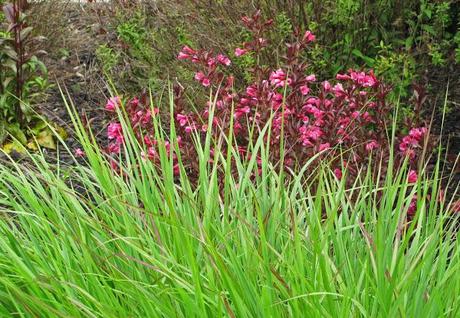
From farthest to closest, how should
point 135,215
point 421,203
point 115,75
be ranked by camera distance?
point 115,75, point 135,215, point 421,203

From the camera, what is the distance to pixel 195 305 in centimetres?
229

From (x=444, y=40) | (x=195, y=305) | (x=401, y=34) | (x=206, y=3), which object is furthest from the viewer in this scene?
(x=206, y=3)

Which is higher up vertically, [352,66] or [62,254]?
[62,254]

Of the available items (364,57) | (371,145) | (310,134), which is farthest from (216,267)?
(364,57)

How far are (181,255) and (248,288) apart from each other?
0.34 m

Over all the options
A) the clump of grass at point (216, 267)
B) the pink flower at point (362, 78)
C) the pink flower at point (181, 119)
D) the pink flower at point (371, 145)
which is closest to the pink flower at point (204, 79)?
the pink flower at point (181, 119)

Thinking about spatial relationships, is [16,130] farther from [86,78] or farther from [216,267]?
[216,267]

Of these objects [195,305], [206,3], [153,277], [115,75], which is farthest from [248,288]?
[115,75]

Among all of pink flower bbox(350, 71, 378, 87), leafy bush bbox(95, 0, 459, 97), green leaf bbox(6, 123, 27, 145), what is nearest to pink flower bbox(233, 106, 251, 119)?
pink flower bbox(350, 71, 378, 87)

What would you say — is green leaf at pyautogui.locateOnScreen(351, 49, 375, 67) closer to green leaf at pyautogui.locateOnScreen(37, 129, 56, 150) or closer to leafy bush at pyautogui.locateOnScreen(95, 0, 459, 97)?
leafy bush at pyautogui.locateOnScreen(95, 0, 459, 97)

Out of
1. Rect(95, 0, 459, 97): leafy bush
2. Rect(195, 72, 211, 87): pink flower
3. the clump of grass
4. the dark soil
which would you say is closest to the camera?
the clump of grass

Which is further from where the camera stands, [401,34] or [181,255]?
[401,34]

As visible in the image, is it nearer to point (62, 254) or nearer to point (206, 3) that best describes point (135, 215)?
point (62, 254)

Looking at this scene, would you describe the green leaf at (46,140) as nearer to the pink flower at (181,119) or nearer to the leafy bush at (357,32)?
the leafy bush at (357,32)
